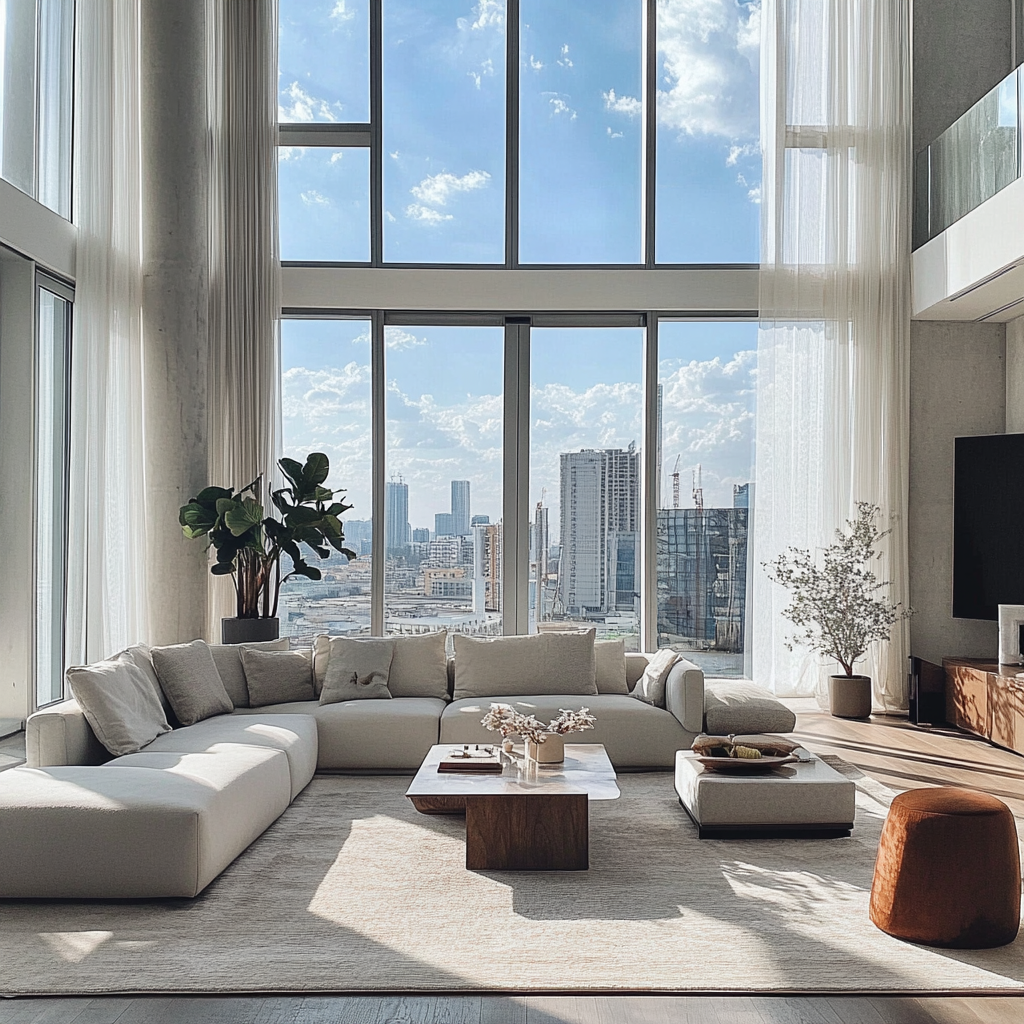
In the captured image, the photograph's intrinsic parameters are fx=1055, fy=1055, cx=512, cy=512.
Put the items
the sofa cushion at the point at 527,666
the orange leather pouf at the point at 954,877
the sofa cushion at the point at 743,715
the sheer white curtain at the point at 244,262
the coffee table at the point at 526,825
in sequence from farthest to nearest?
the sheer white curtain at the point at 244,262 < the sofa cushion at the point at 527,666 < the sofa cushion at the point at 743,715 < the coffee table at the point at 526,825 < the orange leather pouf at the point at 954,877

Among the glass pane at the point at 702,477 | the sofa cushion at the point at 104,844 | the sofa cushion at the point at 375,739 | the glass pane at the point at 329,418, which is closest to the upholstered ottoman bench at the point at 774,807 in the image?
the sofa cushion at the point at 375,739

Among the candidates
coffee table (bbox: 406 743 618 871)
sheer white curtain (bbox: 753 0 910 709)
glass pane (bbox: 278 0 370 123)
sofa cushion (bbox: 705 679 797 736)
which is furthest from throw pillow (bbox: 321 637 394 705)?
glass pane (bbox: 278 0 370 123)

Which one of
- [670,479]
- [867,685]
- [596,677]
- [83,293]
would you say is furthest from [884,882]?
[83,293]

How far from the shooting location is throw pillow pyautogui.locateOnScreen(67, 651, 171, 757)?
4.68 m

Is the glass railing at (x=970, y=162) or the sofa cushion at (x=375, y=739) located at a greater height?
the glass railing at (x=970, y=162)

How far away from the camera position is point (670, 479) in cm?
862

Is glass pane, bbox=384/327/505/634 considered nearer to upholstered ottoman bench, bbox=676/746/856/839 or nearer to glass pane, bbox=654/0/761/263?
glass pane, bbox=654/0/761/263

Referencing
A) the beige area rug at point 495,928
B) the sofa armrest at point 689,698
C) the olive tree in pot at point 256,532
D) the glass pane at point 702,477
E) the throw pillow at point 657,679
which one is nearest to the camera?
the beige area rug at point 495,928

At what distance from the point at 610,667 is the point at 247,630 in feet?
8.27

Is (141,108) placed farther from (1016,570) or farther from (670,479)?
(1016,570)

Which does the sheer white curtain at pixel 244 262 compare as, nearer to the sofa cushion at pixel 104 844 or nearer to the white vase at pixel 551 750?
the white vase at pixel 551 750

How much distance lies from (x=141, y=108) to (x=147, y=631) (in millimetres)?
3793

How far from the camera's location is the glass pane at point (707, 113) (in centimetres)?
858

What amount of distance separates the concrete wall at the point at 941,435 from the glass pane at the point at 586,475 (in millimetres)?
2172
